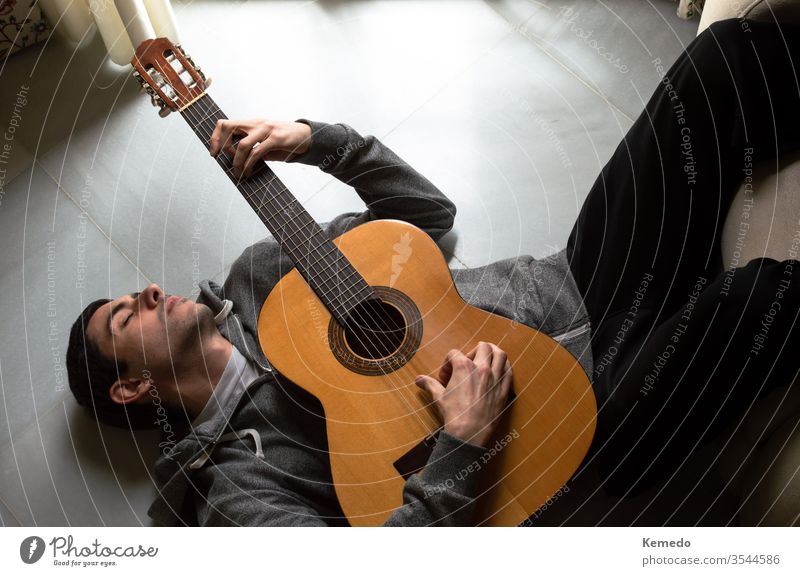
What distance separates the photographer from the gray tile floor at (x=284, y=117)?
114cm

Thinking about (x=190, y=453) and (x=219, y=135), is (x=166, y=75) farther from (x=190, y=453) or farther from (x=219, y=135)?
(x=190, y=453)

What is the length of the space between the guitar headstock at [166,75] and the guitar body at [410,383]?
27 cm

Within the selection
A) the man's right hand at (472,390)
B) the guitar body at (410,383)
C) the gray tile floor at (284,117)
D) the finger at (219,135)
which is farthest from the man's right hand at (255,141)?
the man's right hand at (472,390)

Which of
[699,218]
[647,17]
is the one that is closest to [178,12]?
[647,17]

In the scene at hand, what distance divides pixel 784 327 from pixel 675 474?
0.29 meters

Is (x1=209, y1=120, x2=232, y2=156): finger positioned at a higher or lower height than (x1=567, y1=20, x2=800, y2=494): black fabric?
higher

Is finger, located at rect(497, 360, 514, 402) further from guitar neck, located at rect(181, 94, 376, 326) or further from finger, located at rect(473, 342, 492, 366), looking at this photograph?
guitar neck, located at rect(181, 94, 376, 326)

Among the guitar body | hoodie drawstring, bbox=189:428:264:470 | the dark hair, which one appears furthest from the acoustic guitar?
the dark hair

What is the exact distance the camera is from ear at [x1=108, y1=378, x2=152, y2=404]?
99 cm

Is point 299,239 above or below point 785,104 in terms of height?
above

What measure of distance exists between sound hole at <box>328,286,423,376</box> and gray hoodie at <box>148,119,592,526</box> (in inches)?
2.9
